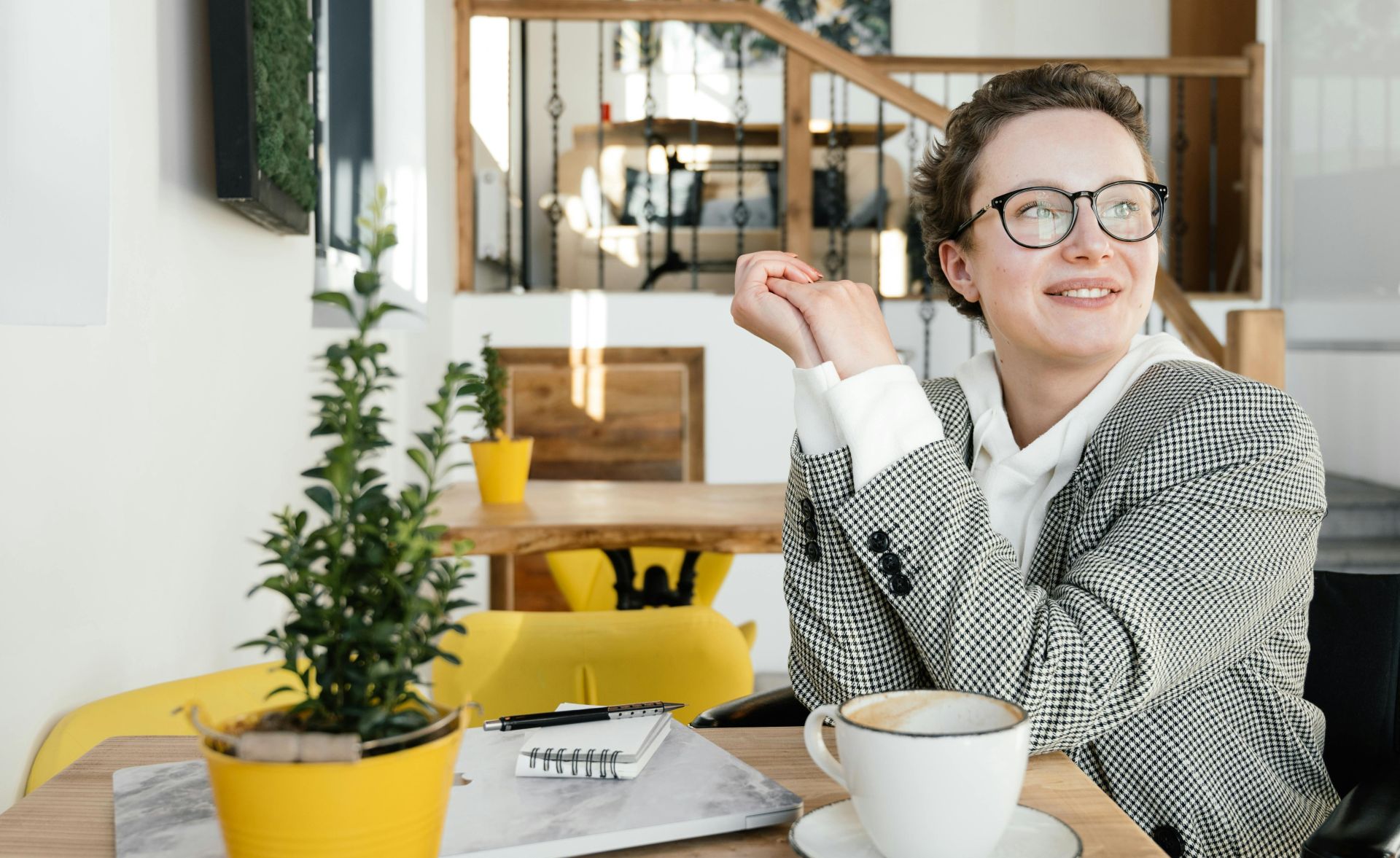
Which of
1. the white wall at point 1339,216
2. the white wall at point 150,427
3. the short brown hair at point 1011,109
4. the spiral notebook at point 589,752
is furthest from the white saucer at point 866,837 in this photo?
the white wall at point 1339,216

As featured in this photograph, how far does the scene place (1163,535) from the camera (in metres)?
0.88

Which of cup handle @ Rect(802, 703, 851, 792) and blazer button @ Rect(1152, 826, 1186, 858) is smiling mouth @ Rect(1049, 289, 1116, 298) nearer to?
blazer button @ Rect(1152, 826, 1186, 858)

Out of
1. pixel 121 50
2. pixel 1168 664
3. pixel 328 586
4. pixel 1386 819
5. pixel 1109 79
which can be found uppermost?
pixel 121 50

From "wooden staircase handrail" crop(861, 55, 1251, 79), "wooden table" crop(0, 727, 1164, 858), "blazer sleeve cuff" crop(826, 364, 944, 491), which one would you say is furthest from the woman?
"wooden staircase handrail" crop(861, 55, 1251, 79)

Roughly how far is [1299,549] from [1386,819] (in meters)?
0.21

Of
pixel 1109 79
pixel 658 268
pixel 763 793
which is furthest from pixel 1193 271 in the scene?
pixel 763 793

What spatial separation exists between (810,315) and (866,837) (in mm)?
416

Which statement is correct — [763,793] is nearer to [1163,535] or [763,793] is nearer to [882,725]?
[882,725]

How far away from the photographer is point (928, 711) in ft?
2.04

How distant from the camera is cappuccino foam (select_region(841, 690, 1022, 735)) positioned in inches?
23.7

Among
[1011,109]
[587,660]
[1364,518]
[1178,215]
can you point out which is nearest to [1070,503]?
[1011,109]

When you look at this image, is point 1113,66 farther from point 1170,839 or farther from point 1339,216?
point 1170,839

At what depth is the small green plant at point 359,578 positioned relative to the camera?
50 centimetres

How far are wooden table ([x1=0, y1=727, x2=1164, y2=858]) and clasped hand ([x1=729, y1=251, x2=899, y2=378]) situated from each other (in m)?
0.27
